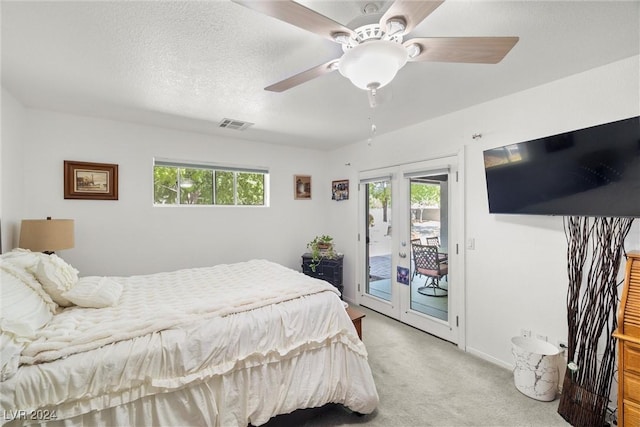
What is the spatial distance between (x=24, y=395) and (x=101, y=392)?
27 cm

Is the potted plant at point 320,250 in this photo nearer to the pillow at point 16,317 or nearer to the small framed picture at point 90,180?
the small framed picture at point 90,180

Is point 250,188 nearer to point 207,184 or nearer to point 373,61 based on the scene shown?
point 207,184

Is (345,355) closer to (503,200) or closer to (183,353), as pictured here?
(183,353)

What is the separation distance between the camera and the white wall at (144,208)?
2.92 m

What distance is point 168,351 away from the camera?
1523 mm

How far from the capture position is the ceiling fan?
1092mm

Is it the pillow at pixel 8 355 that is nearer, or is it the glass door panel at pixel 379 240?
the pillow at pixel 8 355

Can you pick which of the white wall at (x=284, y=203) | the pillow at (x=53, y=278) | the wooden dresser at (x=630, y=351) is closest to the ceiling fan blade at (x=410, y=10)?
the white wall at (x=284, y=203)

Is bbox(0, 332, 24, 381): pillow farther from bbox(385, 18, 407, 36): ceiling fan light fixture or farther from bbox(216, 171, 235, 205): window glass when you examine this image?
bbox(216, 171, 235, 205): window glass

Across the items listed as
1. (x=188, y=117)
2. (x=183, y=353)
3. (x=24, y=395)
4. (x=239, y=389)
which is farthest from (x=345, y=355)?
(x=188, y=117)

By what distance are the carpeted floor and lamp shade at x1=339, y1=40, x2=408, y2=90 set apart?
214cm

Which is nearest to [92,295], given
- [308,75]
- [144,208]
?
[144,208]

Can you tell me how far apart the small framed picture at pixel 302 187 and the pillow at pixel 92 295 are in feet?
9.69

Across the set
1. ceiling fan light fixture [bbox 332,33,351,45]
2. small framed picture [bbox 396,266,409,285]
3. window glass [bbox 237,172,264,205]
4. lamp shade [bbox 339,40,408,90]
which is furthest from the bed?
window glass [bbox 237,172,264,205]
